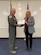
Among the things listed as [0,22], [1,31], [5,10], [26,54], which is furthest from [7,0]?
[26,54]

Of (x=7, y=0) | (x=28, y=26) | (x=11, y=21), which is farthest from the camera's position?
(x=7, y=0)

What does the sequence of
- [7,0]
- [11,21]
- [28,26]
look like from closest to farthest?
[11,21]
[28,26]
[7,0]

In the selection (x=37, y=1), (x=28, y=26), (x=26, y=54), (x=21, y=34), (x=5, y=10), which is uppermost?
(x=37, y=1)

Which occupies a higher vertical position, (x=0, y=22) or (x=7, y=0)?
A: (x=7, y=0)

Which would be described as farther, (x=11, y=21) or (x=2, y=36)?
(x=2, y=36)

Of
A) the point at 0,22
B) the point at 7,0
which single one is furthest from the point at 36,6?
the point at 0,22

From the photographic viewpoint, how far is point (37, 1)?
675 centimetres

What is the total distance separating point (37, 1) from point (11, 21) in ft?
9.99

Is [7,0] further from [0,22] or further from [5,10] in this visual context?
[0,22]

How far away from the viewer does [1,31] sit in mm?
6801

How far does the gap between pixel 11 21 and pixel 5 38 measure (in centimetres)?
279

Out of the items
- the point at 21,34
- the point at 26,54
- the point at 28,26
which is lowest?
the point at 26,54

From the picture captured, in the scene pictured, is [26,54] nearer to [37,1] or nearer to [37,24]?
[37,24]

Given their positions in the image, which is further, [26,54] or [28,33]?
[28,33]
